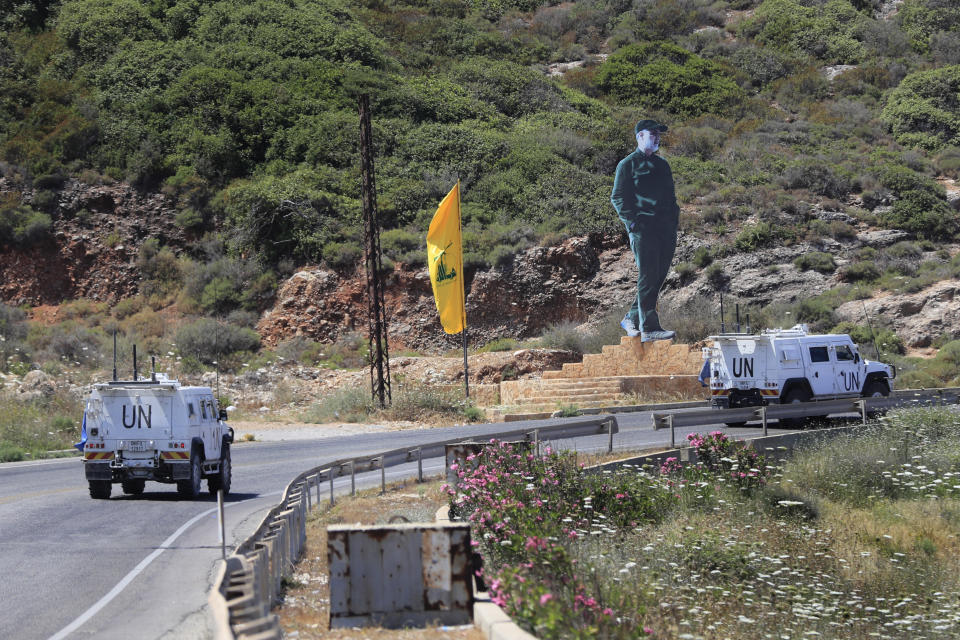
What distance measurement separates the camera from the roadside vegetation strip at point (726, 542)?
8156 mm

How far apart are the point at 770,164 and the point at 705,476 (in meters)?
42.6

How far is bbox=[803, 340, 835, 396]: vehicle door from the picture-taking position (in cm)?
2467

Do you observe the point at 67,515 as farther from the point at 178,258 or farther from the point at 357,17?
the point at 357,17

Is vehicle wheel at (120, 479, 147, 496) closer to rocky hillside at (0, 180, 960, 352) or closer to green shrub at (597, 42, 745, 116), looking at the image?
rocky hillside at (0, 180, 960, 352)

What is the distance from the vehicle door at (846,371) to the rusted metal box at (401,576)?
1924cm

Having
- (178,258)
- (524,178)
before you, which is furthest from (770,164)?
(178,258)

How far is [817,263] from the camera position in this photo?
45344 mm

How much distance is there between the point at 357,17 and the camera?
76.4 metres

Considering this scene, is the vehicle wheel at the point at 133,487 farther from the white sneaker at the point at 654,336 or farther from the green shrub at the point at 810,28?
the green shrub at the point at 810,28

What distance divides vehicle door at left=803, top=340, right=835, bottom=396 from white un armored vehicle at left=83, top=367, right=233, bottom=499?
1474 centimetres

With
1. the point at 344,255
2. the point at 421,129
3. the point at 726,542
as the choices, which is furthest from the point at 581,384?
the point at 421,129

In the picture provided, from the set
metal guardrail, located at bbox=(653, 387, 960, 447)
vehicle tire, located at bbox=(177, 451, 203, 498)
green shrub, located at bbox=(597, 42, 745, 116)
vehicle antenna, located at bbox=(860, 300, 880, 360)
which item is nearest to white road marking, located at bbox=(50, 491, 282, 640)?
vehicle tire, located at bbox=(177, 451, 203, 498)

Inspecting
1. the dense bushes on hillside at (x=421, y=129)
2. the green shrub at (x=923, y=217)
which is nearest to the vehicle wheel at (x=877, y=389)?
the dense bushes on hillside at (x=421, y=129)

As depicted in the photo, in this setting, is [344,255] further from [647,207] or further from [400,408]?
[647,207]
